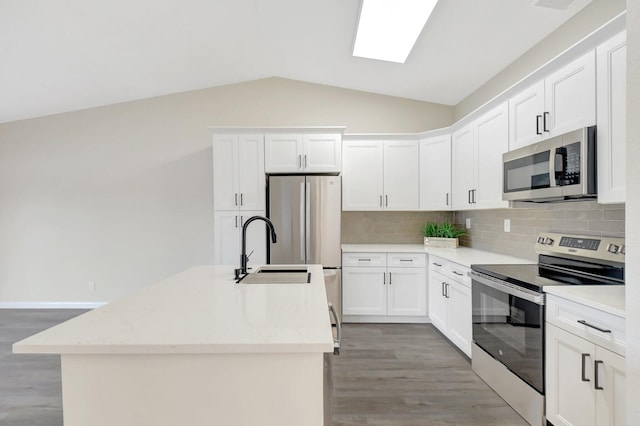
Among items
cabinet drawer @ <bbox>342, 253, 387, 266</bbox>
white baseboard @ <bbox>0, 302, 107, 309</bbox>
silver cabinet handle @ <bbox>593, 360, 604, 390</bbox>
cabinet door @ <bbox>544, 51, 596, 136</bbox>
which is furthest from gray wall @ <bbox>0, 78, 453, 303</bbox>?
silver cabinet handle @ <bbox>593, 360, 604, 390</bbox>

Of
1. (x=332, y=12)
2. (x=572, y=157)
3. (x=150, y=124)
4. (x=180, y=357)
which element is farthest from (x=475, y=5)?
(x=150, y=124)

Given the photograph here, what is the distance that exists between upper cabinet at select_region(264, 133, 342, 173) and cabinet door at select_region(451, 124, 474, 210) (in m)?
1.28

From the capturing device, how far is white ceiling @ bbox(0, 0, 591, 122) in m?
2.60

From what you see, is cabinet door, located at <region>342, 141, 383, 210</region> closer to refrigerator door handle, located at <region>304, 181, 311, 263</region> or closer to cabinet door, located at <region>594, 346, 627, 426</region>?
refrigerator door handle, located at <region>304, 181, 311, 263</region>

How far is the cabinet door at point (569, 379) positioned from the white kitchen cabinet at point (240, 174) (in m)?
2.84

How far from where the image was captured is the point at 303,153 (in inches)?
144

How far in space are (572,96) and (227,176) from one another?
10.3 feet

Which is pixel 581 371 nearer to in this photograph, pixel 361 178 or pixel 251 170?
pixel 361 178

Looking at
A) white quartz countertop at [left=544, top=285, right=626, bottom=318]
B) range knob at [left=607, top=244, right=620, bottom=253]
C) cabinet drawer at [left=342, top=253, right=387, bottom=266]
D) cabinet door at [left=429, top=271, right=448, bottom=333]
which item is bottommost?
cabinet door at [left=429, top=271, right=448, bottom=333]

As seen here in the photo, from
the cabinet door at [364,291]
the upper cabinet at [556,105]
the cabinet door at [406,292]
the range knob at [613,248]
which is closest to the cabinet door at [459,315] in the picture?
the cabinet door at [406,292]

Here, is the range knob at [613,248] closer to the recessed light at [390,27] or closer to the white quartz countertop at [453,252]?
the white quartz countertop at [453,252]

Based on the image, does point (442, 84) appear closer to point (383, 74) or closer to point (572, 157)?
point (383, 74)

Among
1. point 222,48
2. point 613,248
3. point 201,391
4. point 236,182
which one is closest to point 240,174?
point 236,182

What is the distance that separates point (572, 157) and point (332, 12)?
7.13ft
